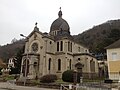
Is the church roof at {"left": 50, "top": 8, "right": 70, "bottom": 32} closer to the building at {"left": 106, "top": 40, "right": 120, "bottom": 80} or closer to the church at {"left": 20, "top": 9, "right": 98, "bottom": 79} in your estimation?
the church at {"left": 20, "top": 9, "right": 98, "bottom": 79}

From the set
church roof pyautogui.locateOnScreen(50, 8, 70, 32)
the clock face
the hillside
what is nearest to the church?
the clock face

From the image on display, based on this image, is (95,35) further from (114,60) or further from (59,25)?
(114,60)

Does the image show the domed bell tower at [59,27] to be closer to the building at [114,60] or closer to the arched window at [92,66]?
the arched window at [92,66]

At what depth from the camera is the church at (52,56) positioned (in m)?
47.6

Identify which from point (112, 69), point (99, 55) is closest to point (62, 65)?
point (112, 69)

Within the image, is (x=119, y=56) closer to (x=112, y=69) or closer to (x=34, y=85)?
(x=112, y=69)

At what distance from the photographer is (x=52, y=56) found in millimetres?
51125

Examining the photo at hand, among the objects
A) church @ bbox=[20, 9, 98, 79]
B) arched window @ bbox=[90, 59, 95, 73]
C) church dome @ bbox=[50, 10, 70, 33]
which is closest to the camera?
church @ bbox=[20, 9, 98, 79]

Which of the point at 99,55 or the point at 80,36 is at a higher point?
the point at 80,36

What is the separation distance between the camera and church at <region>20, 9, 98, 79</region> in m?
47.6

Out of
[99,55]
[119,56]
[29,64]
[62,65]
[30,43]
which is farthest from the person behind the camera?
[99,55]

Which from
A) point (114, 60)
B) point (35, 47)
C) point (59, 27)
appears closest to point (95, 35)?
point (59, 27)

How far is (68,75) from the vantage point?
3594 centimetres

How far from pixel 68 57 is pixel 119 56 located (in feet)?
61.8
